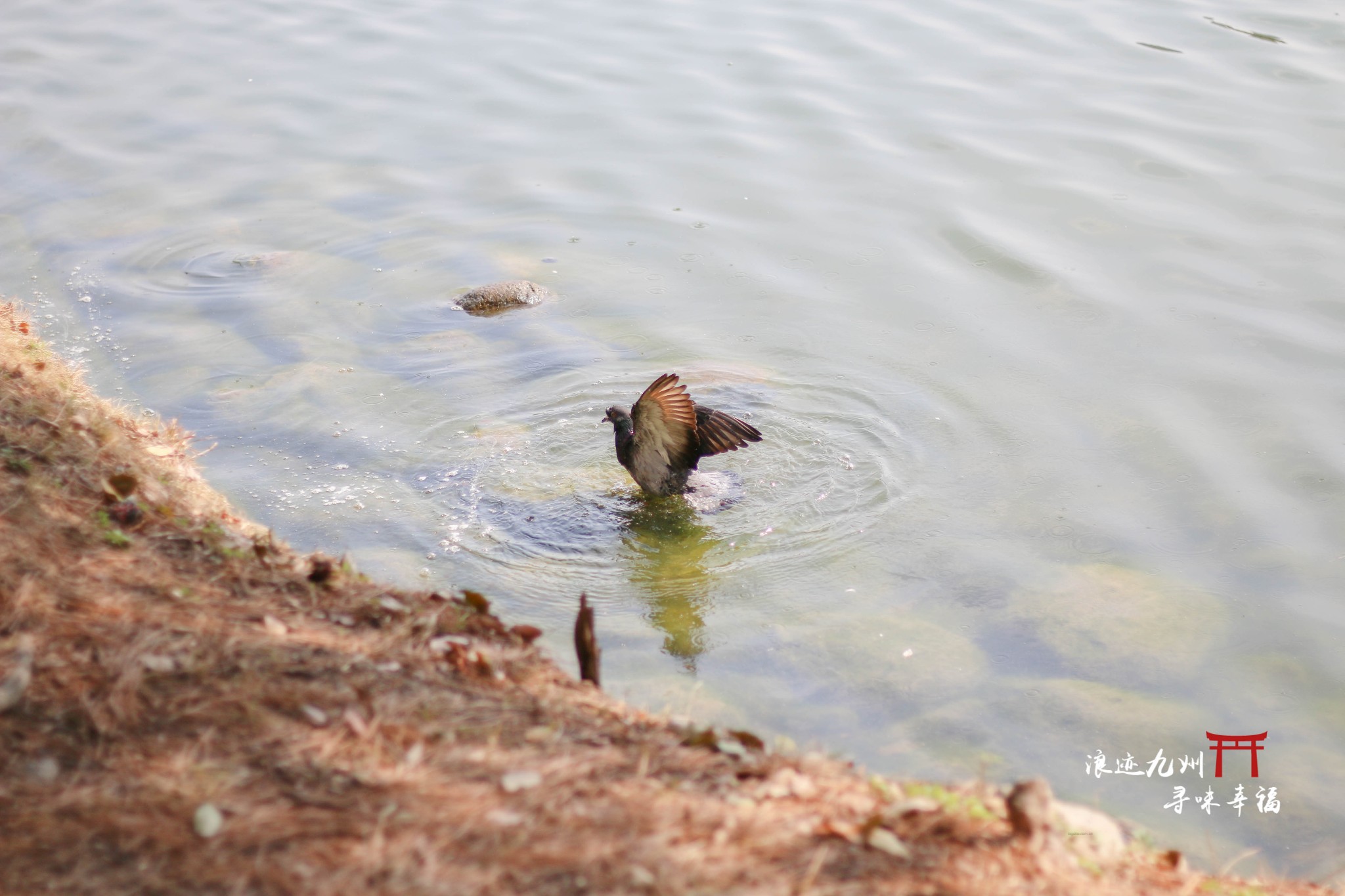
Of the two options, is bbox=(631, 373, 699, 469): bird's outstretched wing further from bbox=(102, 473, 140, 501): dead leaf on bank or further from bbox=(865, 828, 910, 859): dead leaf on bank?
bbox=(865, 828, 910, 859): dead leaf on bank

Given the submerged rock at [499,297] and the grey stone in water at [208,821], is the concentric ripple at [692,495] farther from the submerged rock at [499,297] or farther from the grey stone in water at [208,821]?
the grey stone in water at [208,821]

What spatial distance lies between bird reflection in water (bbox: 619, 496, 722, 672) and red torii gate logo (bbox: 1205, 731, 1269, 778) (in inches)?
89.1

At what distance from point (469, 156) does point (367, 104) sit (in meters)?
1.89

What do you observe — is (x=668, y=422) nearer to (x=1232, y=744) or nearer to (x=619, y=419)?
(x=619, y=419)

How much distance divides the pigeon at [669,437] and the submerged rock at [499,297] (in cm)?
256

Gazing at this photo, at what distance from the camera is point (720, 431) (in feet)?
22.4

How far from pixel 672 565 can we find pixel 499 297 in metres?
3.62

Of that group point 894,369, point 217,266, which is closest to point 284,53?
point 217,266

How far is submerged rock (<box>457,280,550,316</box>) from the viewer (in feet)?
30.5

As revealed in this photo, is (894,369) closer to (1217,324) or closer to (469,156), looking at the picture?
(1217,324)

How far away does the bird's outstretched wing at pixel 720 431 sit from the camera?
6.84 m

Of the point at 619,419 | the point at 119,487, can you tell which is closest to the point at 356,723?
the point at 119,487

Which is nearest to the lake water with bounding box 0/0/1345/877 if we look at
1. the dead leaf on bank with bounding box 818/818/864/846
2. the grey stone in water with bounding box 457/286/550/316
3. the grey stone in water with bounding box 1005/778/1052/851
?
the grey stone in water with bounding box 457/286/550/316

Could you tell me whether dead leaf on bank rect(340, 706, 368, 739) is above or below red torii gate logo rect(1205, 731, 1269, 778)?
above
